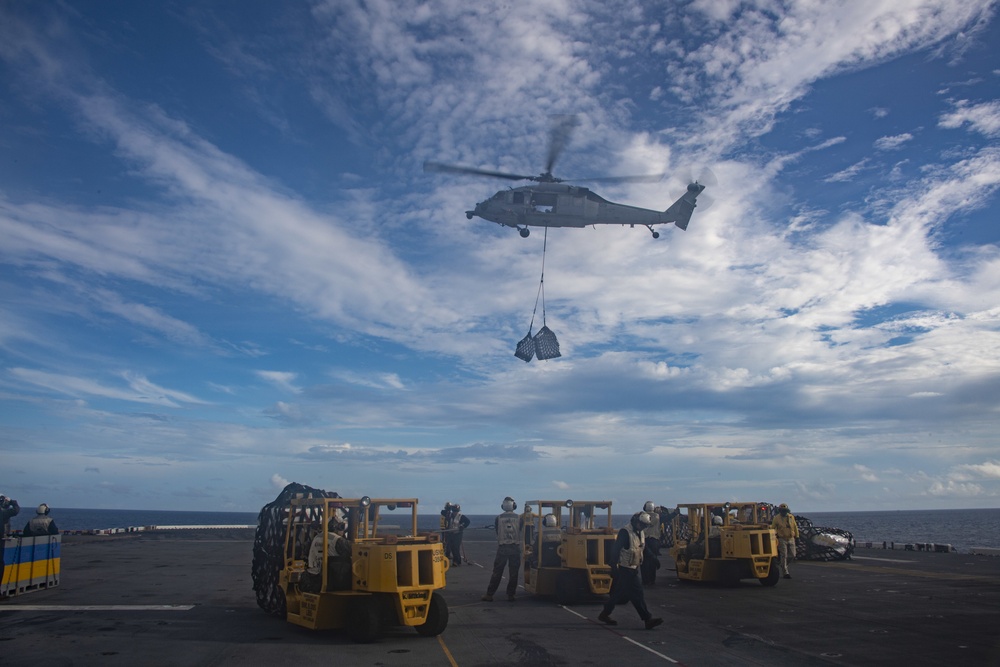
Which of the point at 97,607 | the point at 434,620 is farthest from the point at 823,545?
the point at 97,607

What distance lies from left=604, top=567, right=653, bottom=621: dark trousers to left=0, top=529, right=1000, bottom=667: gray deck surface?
16.3 inches

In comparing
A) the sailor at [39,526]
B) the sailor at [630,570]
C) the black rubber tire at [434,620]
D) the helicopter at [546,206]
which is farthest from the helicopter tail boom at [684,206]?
the sailor at [39,526]

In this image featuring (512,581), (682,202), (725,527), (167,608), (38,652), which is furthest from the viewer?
(682,202)

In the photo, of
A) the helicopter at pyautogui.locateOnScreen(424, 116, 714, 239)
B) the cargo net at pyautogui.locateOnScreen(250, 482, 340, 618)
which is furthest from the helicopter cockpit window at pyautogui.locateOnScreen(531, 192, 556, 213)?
the cargo net at pyautogui.locateOnScreen(250, 482, 340, 618)

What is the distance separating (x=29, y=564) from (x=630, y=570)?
→ 13.6m

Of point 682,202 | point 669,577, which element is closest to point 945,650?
point 669,577

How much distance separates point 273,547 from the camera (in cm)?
1384

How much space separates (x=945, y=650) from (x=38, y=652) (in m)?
12.7

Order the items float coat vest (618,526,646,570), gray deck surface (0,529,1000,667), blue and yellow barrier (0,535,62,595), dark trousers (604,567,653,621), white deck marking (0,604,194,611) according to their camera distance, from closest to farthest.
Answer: gray deck surface (0,529,1000,667)
dark trousers (604,567,653,621)
float coat vest (618,526,646,570)
white deck marking (0,604,194,611)
blue and yellow barrier (0,535,62,595)

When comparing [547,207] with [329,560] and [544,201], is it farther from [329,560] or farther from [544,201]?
[329,560]

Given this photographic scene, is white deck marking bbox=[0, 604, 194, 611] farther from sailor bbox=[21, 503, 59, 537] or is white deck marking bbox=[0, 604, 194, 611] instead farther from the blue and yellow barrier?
sailor bbox=[21, 503, 59, 537]

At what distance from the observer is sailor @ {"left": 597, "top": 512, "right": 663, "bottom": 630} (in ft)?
39.2

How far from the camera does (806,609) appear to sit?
47.0 ft

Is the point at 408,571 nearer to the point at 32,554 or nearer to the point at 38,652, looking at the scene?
the point at 38,652
